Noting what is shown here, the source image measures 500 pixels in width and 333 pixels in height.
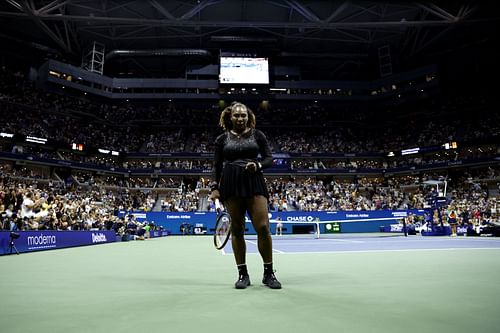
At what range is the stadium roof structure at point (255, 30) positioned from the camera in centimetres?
3547

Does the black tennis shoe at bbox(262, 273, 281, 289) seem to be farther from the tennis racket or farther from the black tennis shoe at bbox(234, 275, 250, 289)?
the tennis racket

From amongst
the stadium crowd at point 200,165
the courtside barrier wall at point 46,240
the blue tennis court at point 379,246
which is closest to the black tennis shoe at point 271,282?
the blue tennis court at point 379,246

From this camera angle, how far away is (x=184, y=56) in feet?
158

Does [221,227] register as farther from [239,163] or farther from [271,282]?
[271,282]

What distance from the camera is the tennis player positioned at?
412 centimetres

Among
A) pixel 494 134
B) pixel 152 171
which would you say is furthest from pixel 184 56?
pixel 494 134

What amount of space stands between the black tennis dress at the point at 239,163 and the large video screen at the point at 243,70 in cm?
4173

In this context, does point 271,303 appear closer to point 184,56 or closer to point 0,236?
point 0,236

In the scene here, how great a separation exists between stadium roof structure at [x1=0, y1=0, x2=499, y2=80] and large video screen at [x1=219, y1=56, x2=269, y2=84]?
2414 mm

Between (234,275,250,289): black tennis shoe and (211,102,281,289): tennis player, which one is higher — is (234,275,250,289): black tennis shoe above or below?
below

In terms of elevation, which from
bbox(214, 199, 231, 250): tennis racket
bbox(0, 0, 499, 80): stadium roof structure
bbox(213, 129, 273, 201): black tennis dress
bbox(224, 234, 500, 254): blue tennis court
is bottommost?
bbox(224, 234, 500, 254): blue tennis court

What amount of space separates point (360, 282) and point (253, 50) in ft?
152

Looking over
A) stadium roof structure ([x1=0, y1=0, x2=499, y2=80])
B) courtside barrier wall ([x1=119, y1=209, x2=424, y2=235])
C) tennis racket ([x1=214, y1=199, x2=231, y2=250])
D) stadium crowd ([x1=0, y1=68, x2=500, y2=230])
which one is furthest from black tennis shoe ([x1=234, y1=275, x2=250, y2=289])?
stadium roof structure ([x1=0, y1=0, x2=499, y2=80])

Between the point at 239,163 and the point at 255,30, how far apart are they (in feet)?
142
